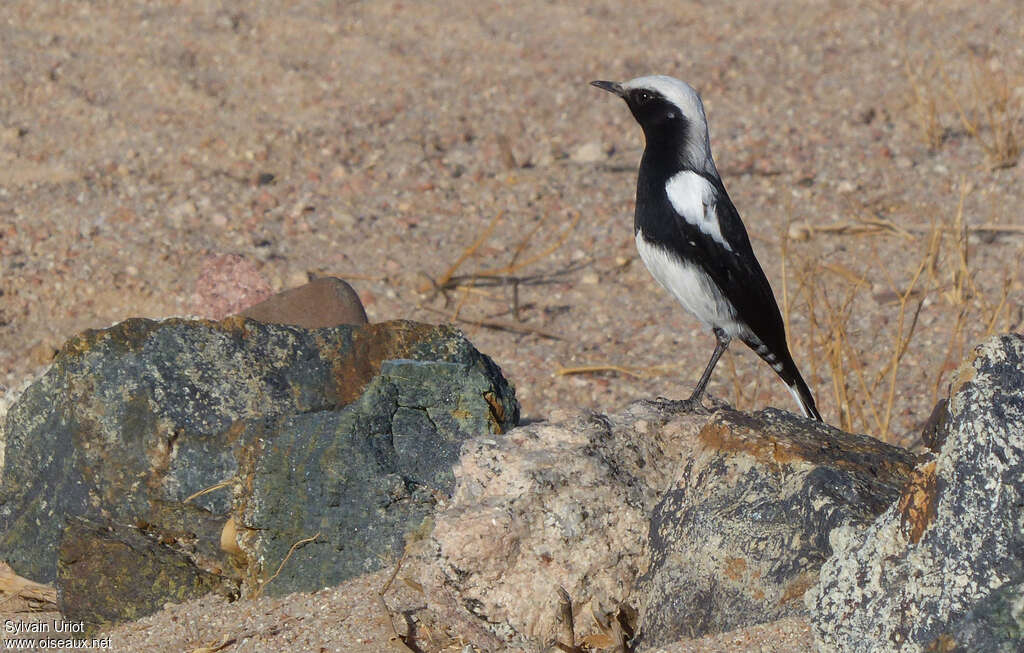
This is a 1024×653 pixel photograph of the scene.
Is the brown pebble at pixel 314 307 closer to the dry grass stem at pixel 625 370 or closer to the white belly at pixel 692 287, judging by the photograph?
the white belly at pixel 692 287

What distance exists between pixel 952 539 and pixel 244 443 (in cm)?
181

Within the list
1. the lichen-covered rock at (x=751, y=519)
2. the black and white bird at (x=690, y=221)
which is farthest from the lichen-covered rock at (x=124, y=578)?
the black and white bird at (x=690, y=221)

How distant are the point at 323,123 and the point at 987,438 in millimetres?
5788

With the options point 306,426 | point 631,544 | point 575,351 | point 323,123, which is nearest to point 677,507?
point 631,544

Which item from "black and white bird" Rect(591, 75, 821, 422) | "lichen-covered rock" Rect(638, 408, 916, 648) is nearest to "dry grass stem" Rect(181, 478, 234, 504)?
"lichen-covered rock" Rect(638, 408, 916, 648)

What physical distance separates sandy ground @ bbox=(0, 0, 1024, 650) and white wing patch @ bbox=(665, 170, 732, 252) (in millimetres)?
741

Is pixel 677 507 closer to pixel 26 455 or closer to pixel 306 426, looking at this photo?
pixel 306 426

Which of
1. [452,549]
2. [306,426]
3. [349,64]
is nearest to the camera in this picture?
[452,549]

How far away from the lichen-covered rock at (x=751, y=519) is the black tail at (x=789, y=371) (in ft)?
3.64

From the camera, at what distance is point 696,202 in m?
3.66

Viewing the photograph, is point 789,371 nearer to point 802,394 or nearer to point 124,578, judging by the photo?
point 802,394

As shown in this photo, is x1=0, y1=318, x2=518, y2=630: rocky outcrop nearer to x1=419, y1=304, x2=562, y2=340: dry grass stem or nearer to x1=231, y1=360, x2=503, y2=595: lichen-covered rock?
x1=231, y1=360, x2=503, y2=595: lichen-covered rock

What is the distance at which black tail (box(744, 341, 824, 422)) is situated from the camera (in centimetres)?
394

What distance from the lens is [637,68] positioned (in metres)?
8.19
